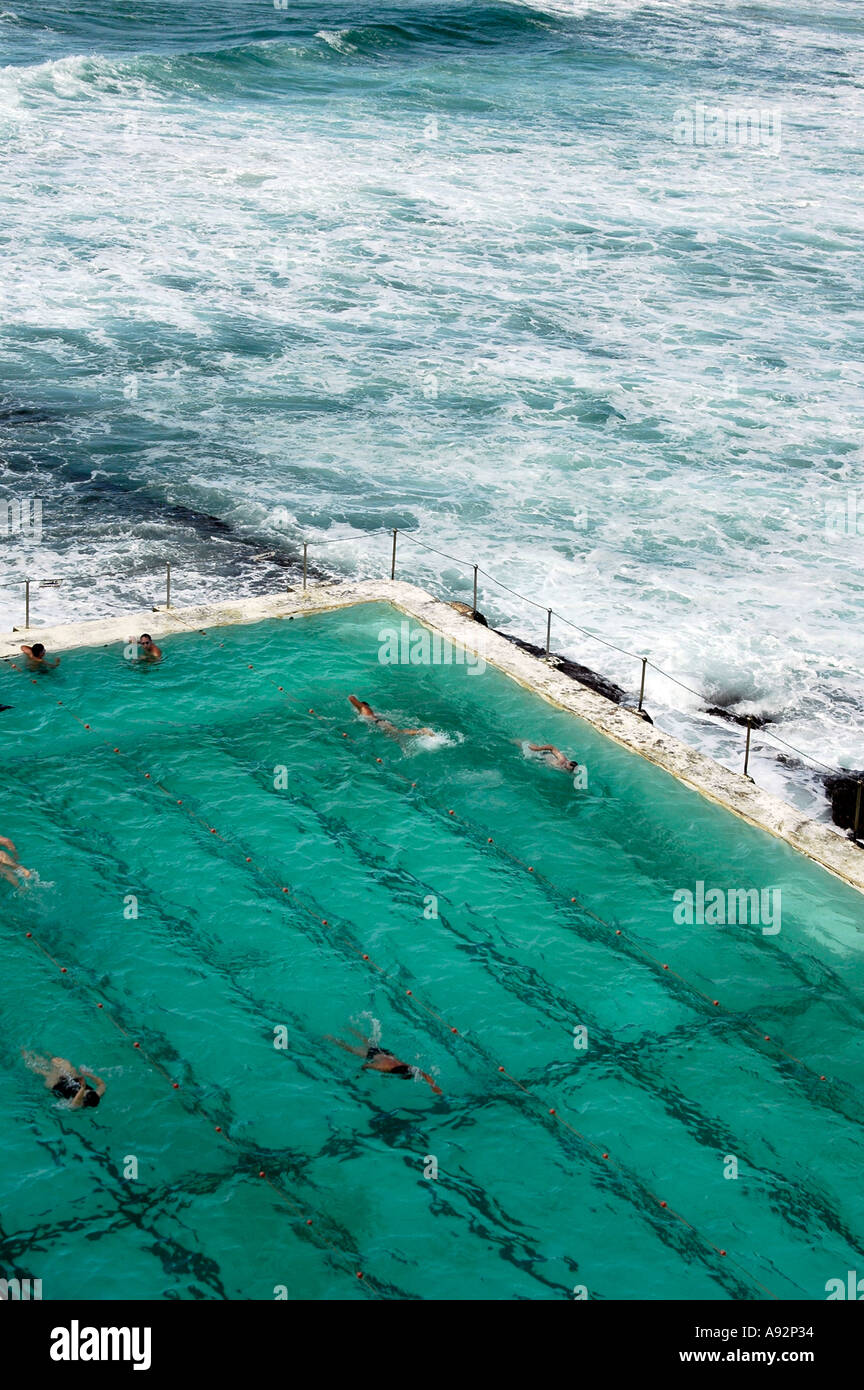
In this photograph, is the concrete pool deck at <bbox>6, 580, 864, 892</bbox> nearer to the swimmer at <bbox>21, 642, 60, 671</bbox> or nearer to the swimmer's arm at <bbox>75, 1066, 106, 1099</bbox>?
the swimmer at <bbox>21, 642, 60, 671</bbox>

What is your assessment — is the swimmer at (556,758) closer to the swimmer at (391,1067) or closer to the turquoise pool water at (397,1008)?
the turquoise pool water at (397,1008)

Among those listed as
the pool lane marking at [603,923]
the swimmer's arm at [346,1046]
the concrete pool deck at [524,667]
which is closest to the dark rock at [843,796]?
the concrete pool deck at [524,667]

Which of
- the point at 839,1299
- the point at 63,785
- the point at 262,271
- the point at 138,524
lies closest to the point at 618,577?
the point at 138,524

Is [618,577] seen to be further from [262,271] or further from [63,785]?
[262,271]

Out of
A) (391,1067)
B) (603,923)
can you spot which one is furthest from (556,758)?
(391,1067)

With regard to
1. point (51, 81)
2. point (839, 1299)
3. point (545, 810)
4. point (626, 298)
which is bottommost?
point (839, 1299)
